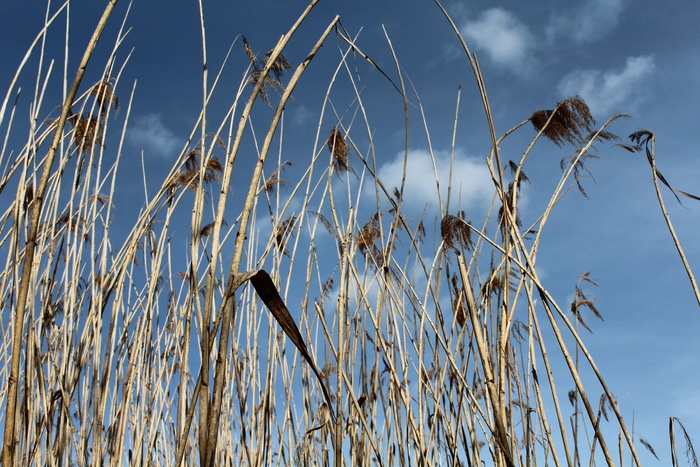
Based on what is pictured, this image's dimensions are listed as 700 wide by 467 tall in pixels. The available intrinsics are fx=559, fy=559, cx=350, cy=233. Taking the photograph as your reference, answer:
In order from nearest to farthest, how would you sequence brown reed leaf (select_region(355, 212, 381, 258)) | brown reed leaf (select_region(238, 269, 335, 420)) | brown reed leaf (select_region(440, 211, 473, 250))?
1. brown reed leaf (select_region(238, 269, 335, 420))
2. brown reed leaf (select_region(440, 211, 473, 250))
3. brown reed leaf (select_region(355, 212, 381, 258))

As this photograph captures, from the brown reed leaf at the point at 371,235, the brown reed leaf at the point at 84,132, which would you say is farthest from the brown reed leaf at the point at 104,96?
the brown reed leaf at the point at 371,235

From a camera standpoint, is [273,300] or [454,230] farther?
[454,230]

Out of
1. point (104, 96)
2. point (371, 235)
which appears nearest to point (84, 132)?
point (104, 96)

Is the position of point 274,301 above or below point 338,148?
below

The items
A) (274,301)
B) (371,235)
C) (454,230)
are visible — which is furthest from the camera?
(371,235)

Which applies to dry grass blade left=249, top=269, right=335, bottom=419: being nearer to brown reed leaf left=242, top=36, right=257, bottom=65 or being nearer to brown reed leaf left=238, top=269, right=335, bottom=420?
brown reed leaf left=238, top=269, right=335, bottom=420

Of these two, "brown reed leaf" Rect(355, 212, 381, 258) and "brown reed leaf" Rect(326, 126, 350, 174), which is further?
"brown reed leaf" Rect(355, 212, 381, 258)

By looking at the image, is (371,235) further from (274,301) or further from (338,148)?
(274,301)

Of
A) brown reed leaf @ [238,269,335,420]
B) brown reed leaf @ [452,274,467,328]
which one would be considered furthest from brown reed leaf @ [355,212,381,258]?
brown reed leaf @ [238,269,335,420]

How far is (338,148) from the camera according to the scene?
2.01 metres

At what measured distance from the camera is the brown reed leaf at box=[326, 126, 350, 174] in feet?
6.54

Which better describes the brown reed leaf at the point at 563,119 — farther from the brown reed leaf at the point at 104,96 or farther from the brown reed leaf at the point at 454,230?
the brown reed leaf at the point at 104,96

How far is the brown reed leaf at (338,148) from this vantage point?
6.54 feet

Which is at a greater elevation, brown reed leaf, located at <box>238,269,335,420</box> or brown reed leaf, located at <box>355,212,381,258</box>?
brown reed leaf, located at <box>355,212,381,258</box>
